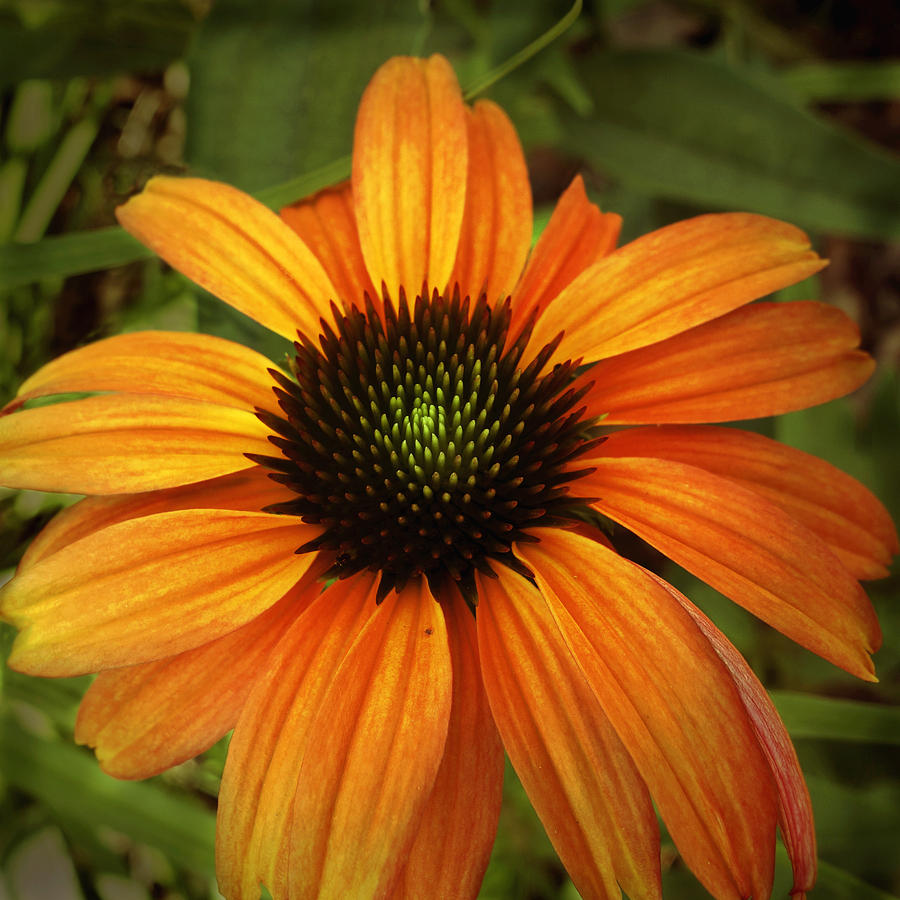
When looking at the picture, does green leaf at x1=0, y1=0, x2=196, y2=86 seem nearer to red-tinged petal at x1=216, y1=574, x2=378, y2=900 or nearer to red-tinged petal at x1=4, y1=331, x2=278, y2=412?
red-tinged petal at x1=4, y1=331, x2=278, y2=412

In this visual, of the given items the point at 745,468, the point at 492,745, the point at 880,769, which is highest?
the point at 745,468

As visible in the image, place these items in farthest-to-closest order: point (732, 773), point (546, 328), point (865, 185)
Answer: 1. point (865, 185)
2. point (546, 328)
3. point (732, 773)

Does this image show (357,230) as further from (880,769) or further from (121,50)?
(880,769)

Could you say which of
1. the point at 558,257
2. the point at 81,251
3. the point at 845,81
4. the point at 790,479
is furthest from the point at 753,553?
the point at 845,81

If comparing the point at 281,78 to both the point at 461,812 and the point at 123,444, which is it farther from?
the point at 461,812

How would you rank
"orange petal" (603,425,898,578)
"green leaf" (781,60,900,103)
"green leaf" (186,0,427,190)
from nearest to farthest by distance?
"orange petal" (603,425,898,578) → "green leaf" (186,0,427,190) → "green leaf" (781,60,900,103)

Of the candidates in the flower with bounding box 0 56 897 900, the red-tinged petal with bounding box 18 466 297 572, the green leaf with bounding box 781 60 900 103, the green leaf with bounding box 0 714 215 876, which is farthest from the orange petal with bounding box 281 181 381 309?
the green leaf with bounding box 781 60 900 103

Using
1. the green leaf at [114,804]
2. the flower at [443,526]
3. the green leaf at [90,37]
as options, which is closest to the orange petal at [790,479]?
the flower at [443,526]

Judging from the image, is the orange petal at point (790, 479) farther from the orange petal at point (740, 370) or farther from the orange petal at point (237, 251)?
the orange petal at point (237, 251)

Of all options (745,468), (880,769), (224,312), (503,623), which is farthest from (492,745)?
(880,769)
